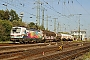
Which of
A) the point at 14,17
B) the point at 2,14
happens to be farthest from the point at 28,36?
the point at 14,17

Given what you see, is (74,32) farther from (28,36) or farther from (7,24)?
(28,36)

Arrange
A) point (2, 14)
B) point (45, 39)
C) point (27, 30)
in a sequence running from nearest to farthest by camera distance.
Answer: point (27, 30)
point (45, 39)
point (2, 14)

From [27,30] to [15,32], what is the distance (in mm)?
3105

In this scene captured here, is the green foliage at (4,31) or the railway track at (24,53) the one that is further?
the green foliage at (4,31)

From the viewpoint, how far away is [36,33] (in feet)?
141

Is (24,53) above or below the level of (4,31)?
below

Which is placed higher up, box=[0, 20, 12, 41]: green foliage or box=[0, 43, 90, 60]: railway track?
box=[0, 20, 12, 41]: green foliage

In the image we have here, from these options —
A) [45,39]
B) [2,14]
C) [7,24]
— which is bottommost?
[45,39]

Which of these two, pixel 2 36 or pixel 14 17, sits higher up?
pixel 14 17

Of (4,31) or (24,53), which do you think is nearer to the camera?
(24,53)

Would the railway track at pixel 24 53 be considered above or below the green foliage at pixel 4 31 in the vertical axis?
below

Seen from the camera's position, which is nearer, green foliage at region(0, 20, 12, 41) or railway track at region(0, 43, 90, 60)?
railway track at region(0, 43, 90, 60)

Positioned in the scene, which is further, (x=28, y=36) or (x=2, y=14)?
(x=2, y=14)

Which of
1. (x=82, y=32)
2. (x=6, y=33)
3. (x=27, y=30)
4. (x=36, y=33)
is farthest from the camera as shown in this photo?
(x=82, y=32)
